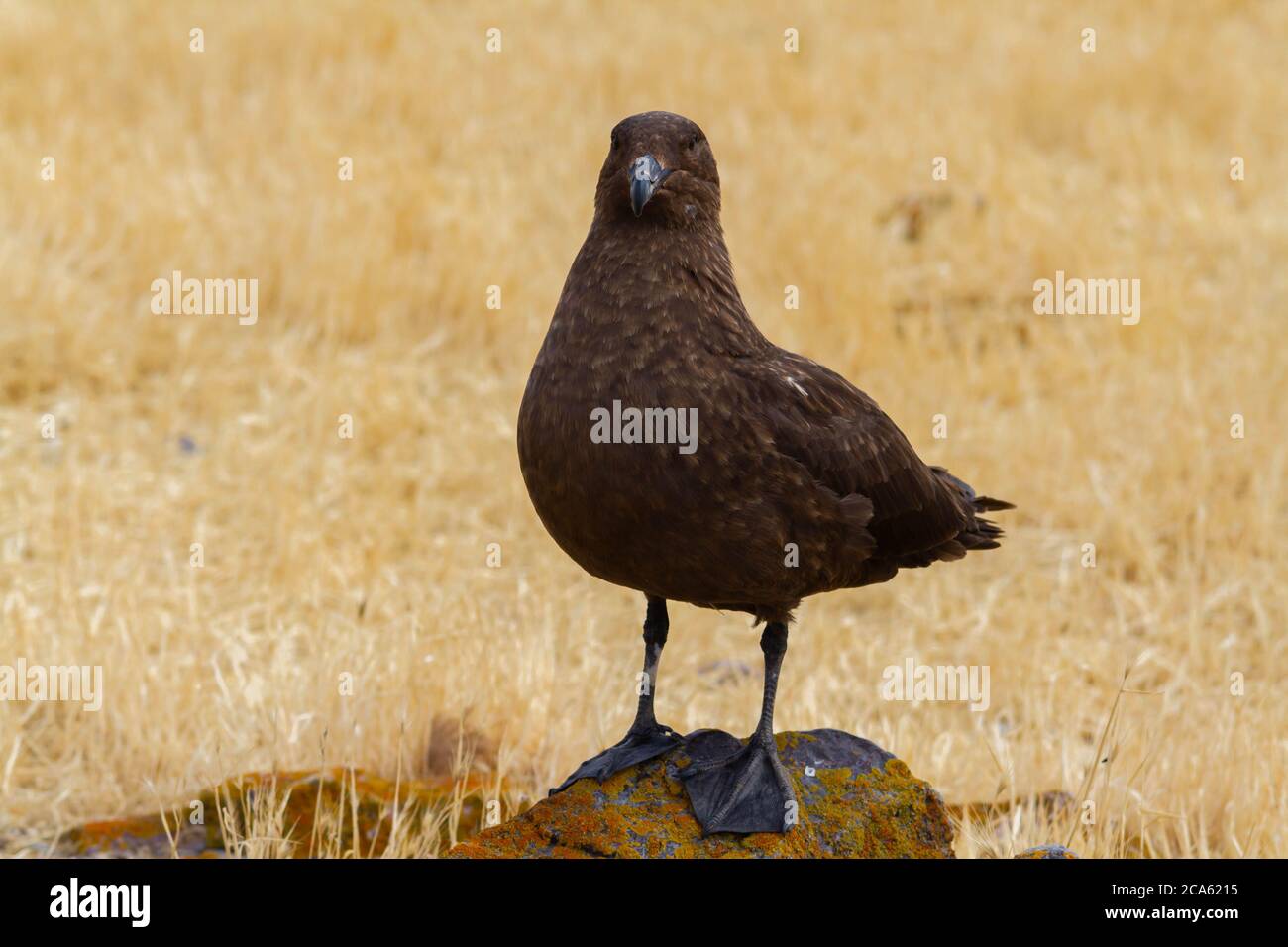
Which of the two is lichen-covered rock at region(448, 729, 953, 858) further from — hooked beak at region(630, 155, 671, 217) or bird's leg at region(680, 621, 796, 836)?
hooked beak at region(630, 155, 671, 217)

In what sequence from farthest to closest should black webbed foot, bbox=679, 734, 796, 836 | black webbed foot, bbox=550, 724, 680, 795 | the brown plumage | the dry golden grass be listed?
the dry golden grass → black webbed foot, bbox=550, 724, 680, 795 → black webbed foot, bbox=679, 734, 796, 836 → the brown plumage

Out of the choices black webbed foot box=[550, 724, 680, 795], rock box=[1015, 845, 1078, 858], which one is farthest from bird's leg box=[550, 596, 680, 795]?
rock box=[1015, 845, 1078, 858]

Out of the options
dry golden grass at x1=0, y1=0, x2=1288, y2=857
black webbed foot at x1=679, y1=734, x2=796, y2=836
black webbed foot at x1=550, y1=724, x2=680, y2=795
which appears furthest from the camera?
dry golden grass at x1=0, y1=0, x2=1288, y2=857

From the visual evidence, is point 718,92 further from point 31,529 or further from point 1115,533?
point 31,529

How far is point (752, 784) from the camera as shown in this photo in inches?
169

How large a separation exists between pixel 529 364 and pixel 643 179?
6.33 meters

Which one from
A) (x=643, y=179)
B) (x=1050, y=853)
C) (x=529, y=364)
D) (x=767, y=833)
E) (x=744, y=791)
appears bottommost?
(x=1050, y=853)

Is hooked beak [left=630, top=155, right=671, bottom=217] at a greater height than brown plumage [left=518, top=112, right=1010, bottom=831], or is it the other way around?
hooked beak [left=630, top=155, right=671, bottom=217]

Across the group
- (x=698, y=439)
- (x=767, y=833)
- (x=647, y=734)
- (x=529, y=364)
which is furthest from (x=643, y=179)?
(x=529, y=364)

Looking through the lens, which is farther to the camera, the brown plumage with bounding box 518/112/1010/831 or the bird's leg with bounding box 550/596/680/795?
the bird's leg with bounding box 550/596/680/795

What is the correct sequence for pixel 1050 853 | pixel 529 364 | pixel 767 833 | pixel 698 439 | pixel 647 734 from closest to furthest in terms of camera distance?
1. pixel 698 439
2. pixel 767 833
3. pixel 1050 853
4. pixel 647 734
5. pixel 529 364

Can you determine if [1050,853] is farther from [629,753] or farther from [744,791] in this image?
[629,753]

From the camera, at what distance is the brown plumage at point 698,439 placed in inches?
153

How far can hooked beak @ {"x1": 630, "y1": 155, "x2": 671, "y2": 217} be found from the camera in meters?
3.90
